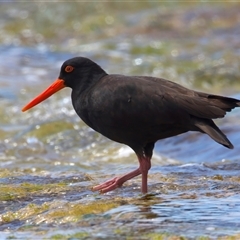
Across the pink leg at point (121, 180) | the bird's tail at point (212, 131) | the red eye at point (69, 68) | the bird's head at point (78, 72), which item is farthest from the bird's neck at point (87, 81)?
the bird's tail at point (212, 131)

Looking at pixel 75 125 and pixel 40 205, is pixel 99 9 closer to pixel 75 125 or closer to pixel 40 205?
pixel 75 125

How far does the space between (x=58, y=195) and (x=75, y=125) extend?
494cm

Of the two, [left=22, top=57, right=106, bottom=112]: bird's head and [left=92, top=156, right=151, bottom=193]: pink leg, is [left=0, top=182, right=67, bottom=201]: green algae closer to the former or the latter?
[left=92, top=156, right=151, bottom=193]: pink leg

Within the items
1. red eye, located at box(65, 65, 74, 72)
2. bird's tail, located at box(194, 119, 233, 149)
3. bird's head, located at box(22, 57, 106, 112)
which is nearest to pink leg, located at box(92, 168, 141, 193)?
bird's tail, located at box(194, 119, 233, 149)

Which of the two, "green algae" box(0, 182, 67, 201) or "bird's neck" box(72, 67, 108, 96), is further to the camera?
"bird's neck" box(72, 67, 108, 96)

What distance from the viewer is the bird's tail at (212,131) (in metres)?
4.91

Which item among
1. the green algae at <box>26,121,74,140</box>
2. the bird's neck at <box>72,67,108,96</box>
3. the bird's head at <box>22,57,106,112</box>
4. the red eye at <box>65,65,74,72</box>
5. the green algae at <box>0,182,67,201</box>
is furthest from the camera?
the green algae at <box>26,121,74,140</box>

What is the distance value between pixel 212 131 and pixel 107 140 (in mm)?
4690

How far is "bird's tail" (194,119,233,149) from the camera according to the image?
4.91 meters

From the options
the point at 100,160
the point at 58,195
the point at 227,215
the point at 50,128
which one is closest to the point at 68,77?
the point at 58,195

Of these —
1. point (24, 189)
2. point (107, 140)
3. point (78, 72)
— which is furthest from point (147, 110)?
point (107, 140)

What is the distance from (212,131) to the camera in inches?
197

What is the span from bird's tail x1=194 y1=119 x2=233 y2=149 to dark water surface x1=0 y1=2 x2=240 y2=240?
39 centimetres

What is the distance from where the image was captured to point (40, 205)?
495cm
